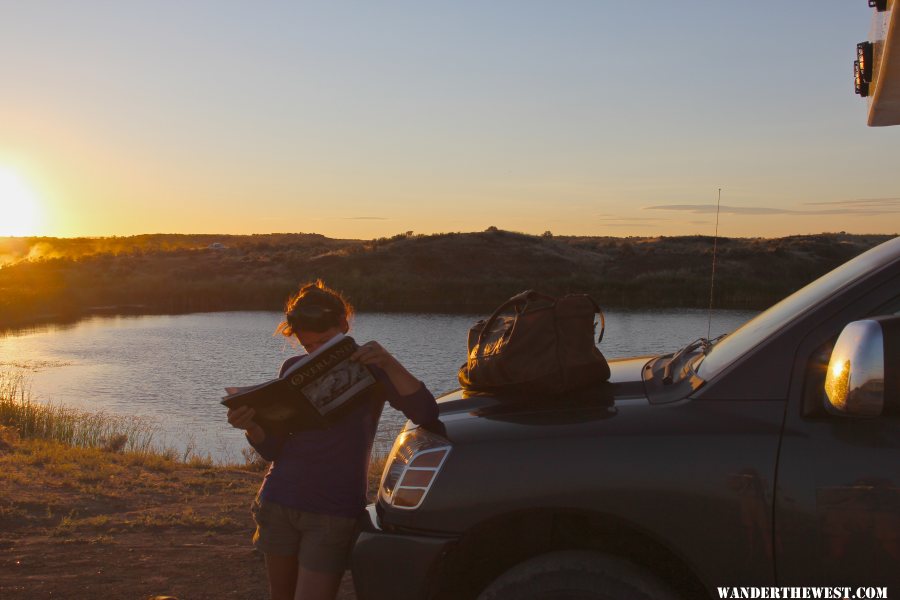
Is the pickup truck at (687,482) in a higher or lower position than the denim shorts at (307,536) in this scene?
higher

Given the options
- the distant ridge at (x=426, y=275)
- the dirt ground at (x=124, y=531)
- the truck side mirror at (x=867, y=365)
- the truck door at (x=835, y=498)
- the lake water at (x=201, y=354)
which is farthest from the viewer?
the distant ridge at (x=426, y=275)

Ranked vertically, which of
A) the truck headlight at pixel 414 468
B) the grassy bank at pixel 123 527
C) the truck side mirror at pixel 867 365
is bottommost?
the grassy bank at pixel 123 527

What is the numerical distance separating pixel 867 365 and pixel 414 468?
145 cm

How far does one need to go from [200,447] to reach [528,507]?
12.8 metres

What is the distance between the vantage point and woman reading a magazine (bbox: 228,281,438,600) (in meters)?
3.21

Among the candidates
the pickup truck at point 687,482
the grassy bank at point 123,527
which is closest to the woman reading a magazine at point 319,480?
the pickup truck at point 687,482

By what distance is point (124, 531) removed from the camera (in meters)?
6.19

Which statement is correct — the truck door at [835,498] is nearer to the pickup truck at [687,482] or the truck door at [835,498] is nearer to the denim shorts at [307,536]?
the pickup truck at [687,482]

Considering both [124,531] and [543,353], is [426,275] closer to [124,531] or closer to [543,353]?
[124,531]

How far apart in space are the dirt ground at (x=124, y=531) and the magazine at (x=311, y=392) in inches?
78.6

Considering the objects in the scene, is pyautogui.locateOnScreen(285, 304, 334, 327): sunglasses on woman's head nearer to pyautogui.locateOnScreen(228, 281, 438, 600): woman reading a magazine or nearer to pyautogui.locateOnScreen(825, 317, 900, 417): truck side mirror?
pyautogui.locateOnScreen(228, 281, 438, 600): woman reading a magazine

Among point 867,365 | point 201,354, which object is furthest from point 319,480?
point 201,354

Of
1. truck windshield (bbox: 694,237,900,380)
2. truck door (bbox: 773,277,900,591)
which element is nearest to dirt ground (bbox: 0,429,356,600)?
truck windshield (bbox: 694,237,900,380)

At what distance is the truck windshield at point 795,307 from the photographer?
2725 millimetres
